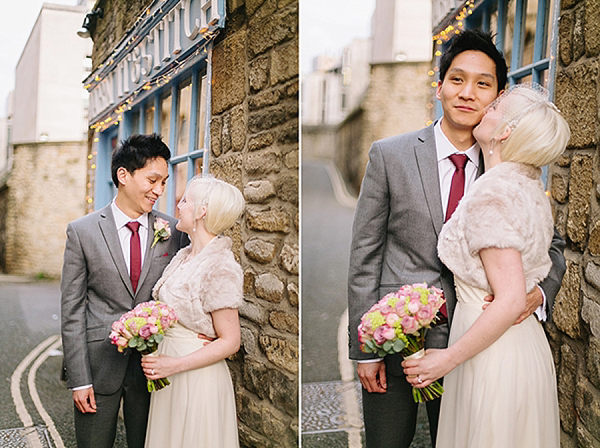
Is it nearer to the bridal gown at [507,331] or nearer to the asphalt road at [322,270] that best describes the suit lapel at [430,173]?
the bridal gown at [507,331]

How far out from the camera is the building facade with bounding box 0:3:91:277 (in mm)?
2248

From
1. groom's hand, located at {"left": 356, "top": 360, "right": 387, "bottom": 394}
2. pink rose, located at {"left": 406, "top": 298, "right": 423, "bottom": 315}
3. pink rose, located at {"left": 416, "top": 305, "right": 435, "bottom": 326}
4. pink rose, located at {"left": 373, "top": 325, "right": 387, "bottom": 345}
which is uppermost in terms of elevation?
pink rose, located at {"left": 406, "top": 298, "right": 423, "bottom": 315}

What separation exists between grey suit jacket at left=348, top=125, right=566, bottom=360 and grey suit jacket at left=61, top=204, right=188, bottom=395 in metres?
0.72

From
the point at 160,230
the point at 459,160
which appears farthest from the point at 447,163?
the point at 160,230

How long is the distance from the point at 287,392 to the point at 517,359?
1.00m

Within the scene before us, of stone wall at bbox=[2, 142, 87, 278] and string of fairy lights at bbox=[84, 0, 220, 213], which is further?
stone wall at bbox=[2, 142, 87, 278]

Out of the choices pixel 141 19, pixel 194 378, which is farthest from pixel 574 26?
pixel 194 378

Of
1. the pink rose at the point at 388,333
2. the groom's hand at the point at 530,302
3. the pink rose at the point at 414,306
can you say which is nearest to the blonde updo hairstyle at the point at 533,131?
the groom's hand at the point at 530,302

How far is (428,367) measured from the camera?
1.57 meters

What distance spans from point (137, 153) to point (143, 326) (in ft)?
2.09

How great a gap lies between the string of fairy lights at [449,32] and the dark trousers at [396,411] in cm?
92

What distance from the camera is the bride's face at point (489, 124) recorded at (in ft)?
5.00

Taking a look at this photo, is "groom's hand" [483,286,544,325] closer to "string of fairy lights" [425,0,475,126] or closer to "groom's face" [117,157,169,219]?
"string of fairy lights" [425,0,475,126]

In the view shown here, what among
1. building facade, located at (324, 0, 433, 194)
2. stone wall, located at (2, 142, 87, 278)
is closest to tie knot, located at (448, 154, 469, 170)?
building facade, located at (324, 0, 433, 194)
